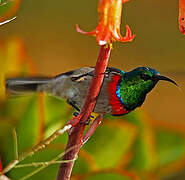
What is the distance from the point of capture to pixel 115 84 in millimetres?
376

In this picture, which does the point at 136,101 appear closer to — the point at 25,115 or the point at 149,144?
the point at 25,115

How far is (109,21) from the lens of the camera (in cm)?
30

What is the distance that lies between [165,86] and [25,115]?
851 millimetres

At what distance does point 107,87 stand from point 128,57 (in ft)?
2.93

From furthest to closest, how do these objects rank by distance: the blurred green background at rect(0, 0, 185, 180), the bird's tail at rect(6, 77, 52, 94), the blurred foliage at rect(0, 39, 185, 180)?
the blurred green background at rect(0, 0, 185, 180), the blurred foliage at rect(0, 39, 185, 180), the bird's tail at rect(6, 77, 52, 94)

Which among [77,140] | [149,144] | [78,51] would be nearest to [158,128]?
[149,144]

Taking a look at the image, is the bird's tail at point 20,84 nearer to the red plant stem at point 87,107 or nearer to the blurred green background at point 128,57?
the red plant stem at point 87,107

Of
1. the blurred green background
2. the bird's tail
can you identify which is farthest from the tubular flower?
the blurred green background

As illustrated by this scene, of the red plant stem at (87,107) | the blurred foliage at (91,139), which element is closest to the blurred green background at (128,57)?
the blurred foliage at (91,139)

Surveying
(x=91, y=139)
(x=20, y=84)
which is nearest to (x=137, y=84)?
(x=20, y=84)

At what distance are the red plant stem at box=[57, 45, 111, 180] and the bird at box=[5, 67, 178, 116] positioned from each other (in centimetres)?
4

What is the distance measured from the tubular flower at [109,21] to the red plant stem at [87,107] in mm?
15

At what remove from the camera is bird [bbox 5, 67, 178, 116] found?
1.13ft

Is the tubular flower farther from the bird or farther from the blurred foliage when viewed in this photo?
the blurred foliage
